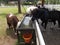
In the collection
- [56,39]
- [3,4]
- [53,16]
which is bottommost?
[3,4]

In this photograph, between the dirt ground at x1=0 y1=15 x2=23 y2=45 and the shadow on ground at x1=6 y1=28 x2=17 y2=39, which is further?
the shadow on ground at x1=6 y1=28 x2=17 y2=39

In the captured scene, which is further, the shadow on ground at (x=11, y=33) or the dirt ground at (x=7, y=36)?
the shadow on ground at (x=11, y=33)

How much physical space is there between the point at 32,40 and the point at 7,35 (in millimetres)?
1816

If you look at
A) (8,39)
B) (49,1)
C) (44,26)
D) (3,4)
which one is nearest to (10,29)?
(8,39)

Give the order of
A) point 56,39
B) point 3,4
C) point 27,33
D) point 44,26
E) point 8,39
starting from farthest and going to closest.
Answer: point 3,4 < point 8,39 < point 44,26 < point 27,33 < point 56,39

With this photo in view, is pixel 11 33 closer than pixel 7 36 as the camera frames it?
No

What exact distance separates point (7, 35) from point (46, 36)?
2278 millimetres

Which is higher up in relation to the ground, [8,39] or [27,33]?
[27,33]

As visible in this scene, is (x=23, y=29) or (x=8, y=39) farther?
(x=8, y=39)

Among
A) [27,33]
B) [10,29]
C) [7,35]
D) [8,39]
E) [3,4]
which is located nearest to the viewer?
[27,33]

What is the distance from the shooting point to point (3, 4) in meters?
18.1

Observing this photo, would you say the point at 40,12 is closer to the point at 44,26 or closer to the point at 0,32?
the point at 44,26

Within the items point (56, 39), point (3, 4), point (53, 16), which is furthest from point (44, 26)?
point (3, 4)

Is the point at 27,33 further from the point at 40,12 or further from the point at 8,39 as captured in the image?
the point at 8,39
